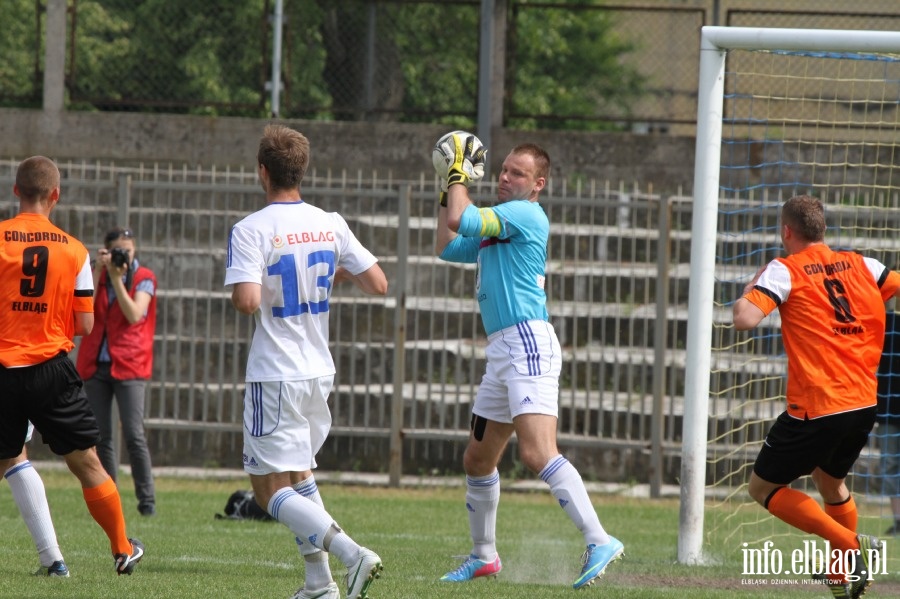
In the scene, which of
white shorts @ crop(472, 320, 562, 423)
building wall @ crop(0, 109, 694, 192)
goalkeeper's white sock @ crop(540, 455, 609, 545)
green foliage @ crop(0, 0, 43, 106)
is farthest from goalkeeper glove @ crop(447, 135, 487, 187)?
green foliage @ crop(0, 0, 43, 106)

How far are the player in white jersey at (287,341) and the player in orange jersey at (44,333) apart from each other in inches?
49.4

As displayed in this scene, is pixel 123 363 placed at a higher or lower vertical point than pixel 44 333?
lower

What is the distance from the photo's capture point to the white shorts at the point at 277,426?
500cm

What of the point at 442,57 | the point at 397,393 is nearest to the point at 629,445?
the point at 397,393

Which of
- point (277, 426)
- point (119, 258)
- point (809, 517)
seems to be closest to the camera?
point (277, 426)

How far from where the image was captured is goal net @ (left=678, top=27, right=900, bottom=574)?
282 inches

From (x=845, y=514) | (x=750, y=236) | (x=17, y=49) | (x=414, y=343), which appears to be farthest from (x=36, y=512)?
(x=17, y=49)

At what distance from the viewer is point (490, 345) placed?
6148 millimetres

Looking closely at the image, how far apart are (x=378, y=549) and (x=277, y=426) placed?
2918 mm

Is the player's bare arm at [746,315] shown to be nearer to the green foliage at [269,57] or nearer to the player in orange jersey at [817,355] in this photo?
the player in orange jersey at [817,355]

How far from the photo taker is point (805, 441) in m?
5.93

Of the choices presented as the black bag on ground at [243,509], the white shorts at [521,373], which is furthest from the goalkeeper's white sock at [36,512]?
the black bag on ground at [243,509]

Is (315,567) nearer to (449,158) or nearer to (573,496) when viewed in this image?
(573,496)

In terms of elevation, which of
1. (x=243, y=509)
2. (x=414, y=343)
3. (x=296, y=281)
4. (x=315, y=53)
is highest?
(x=315, y=53)
